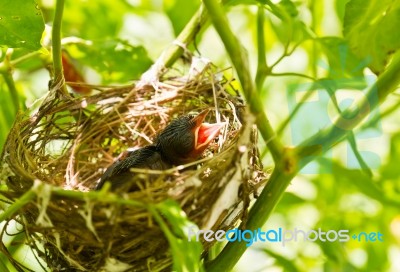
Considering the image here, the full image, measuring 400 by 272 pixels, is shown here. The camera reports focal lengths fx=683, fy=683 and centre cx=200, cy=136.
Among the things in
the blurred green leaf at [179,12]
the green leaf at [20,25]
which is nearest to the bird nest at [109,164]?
the blurred green leaf at [179,12]

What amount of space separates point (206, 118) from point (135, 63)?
27 cm

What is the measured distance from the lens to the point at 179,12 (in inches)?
77.5

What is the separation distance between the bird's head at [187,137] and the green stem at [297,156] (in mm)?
529

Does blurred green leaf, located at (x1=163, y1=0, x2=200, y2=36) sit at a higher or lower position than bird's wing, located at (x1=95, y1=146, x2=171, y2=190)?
higher

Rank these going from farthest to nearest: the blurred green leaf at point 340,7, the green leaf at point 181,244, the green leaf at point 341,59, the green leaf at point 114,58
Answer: the green leaf at point 114,58, the blurred green leaf at point 340,7, the green leaf at point 341,59, the green leaf at point 181,244

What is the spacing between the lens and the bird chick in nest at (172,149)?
1.81m

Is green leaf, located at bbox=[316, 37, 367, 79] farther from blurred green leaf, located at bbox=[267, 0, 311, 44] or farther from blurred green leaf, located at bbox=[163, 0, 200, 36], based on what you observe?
blurred green leaf, located at bbox=[163, 0, 200, 36]

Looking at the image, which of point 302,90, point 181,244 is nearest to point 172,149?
point 302,90

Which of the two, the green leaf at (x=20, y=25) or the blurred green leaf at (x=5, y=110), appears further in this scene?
the blurred green leaf at (x=5, y=110)

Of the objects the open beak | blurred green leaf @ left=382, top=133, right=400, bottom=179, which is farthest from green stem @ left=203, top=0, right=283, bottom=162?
blurred green leaf @ left=382, top=133, right=400, bottom=179

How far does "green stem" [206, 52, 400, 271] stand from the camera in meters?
1.22

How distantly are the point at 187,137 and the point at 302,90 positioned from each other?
13.2 inches

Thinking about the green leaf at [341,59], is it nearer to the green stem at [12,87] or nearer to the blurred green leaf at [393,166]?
the blurred green leaf at [393,166]

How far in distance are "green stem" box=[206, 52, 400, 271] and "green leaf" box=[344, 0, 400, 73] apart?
200 mm
